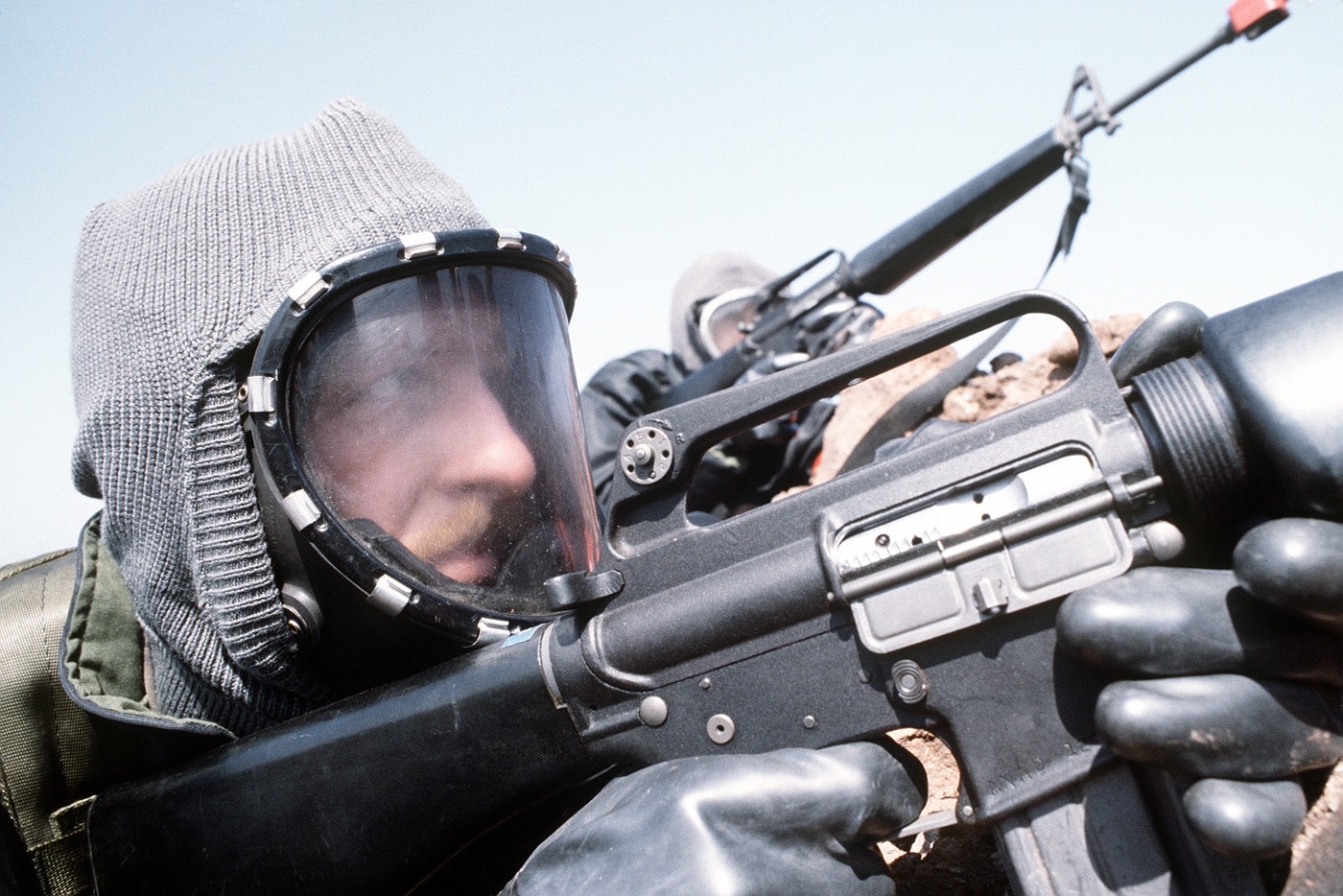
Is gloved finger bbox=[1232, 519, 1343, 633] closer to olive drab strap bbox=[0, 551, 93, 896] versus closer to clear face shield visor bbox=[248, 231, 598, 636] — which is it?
clear face shield visor bbox=[248, 231, 598, 636]

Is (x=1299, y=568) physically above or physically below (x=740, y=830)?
above

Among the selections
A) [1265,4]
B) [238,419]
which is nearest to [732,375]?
[1265,4]

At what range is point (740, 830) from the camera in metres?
1.06

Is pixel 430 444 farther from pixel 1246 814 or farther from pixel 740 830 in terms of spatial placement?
pixel 1246 814

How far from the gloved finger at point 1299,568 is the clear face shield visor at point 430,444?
4.07ft

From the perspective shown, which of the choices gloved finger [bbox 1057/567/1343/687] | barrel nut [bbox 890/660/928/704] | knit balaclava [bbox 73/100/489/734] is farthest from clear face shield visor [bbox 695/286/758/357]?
gloved finger [bbox 1057/567/1343/687]

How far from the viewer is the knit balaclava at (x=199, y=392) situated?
172 cm

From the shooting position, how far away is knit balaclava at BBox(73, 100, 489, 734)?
67.7 inches

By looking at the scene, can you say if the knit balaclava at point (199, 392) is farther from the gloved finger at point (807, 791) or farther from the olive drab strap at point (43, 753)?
the gloved finger at point (807, 791)

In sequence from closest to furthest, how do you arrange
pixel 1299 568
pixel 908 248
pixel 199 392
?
pixel 1299 568, pixel 199 392, pixel 908 248

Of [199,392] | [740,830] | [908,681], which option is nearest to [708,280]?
[199,392]

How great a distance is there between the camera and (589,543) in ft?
6.43

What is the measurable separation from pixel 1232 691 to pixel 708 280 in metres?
6.30

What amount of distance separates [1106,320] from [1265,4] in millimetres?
1966
